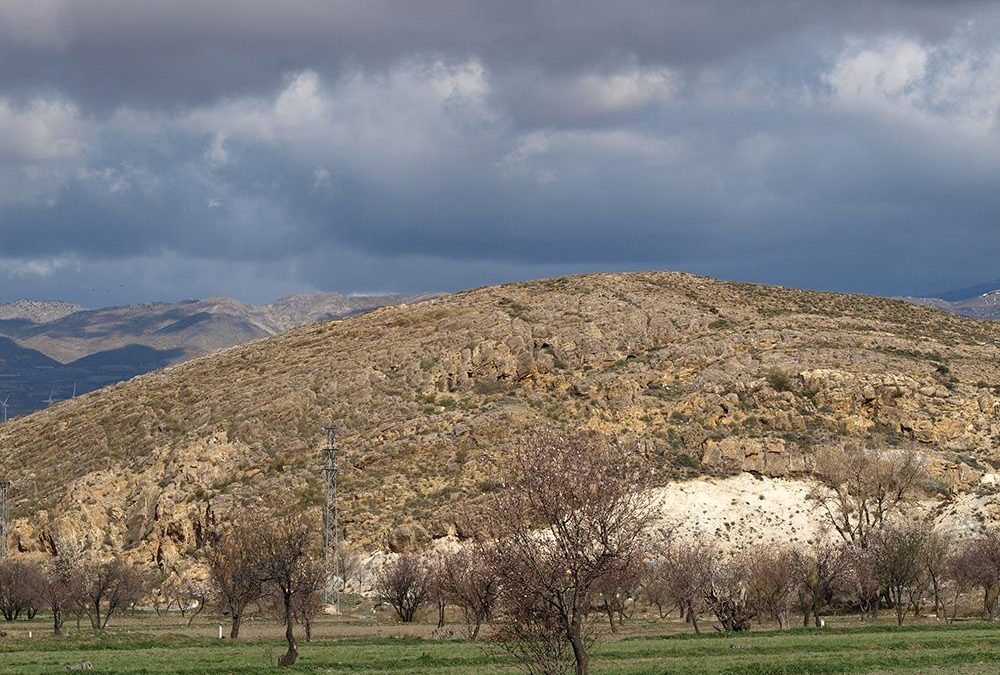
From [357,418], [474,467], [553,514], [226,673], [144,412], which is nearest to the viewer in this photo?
[553,514]

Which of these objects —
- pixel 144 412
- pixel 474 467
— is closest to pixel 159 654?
pixel 474 467

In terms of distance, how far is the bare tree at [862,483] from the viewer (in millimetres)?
101125

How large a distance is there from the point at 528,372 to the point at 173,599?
43300 millimetres

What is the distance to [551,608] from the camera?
33.8m

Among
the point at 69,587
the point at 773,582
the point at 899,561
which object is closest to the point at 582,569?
the point at 773,582

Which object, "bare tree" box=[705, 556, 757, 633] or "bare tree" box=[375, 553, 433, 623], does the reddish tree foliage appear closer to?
"bare tree" box=[375, 553, 433, 623]

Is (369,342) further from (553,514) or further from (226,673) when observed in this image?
(553,514)

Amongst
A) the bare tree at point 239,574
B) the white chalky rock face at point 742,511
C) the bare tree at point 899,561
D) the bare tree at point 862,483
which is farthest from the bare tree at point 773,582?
the bare tree at point 239,574

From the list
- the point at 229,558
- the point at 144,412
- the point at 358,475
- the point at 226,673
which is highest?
the point at 144,412

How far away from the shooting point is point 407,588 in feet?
284

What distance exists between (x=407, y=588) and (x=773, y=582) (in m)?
25.5

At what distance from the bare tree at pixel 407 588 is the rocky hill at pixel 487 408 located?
15349 millimetres

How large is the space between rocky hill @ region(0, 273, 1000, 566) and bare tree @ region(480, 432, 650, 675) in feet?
236

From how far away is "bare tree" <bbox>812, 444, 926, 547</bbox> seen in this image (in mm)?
101125
